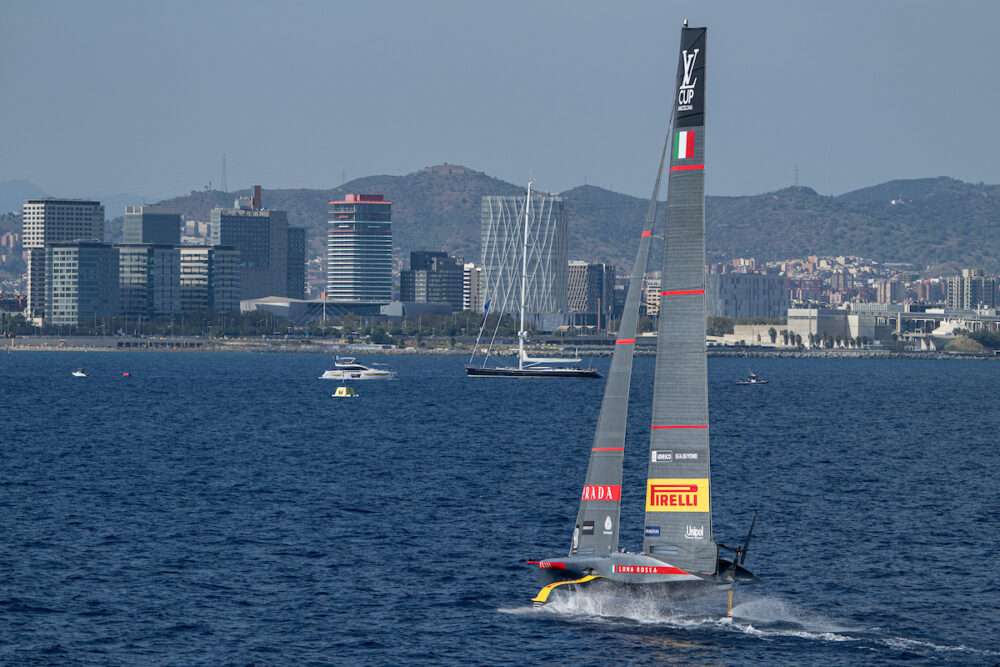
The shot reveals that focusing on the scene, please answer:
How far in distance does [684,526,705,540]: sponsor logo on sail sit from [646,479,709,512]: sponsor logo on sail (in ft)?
1.86

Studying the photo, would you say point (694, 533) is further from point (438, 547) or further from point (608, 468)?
point (438, 547)

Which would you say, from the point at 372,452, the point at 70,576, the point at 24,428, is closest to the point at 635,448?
the point at 372,452

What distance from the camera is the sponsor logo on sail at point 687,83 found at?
39.7 metres

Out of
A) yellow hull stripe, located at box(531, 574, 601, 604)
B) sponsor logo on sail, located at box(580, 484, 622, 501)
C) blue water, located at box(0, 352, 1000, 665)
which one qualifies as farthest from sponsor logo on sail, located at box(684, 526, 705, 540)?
yellow hull stripe, located at box(531, 574, 601, 604)

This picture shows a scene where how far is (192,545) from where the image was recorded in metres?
56.1

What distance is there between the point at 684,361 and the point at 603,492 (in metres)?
5.24

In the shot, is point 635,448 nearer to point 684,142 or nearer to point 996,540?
point 996,540

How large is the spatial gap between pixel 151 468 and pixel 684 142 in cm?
5276

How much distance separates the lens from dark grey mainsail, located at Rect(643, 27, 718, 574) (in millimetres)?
40281

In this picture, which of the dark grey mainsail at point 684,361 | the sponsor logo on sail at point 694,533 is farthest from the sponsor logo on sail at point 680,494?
the sponsor logo on sail at point 694,533

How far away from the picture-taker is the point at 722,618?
43.4 metres

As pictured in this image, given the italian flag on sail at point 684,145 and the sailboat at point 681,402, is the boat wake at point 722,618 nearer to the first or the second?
the sailboat at point 681,402

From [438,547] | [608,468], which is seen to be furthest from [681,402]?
[438,547]

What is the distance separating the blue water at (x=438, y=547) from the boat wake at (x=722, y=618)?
0.10m
